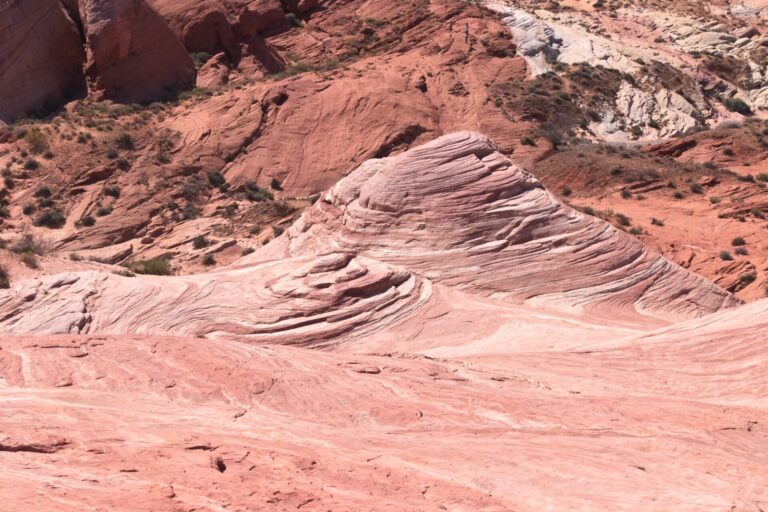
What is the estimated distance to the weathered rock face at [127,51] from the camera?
39625mm

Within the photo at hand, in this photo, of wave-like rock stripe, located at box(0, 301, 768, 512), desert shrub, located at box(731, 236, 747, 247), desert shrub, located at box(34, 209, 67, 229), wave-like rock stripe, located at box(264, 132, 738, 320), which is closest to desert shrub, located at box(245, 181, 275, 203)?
desert shrub, located at box(34, 209, 67, 229)

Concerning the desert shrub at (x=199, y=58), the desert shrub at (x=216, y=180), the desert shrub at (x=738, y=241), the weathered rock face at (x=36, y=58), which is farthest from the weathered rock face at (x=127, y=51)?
Answer: the desert shrub at (x=738, y=241)

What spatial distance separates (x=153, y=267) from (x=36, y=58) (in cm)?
1925

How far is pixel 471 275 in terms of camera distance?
571 inches

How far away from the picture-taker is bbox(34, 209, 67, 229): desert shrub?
30.8 metres

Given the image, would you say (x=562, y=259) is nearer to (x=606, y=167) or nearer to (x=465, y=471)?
(x=465, y=471)

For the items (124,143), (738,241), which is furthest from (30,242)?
(738,241)

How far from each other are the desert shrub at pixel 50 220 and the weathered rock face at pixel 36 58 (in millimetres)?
8885

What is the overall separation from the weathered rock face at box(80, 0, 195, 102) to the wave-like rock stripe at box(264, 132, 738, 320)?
90.0 feet

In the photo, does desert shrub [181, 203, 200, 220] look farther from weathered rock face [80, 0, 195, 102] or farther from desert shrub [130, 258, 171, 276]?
weathered rock face [80, 0, 195, 102]

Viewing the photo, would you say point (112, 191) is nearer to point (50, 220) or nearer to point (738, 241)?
point (50, 220)

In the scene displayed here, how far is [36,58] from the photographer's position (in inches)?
1560

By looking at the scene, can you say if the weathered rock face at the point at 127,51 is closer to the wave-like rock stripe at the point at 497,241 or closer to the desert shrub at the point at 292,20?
the desert shrub at the point at 292,20

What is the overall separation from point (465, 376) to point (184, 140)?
2911 cm
